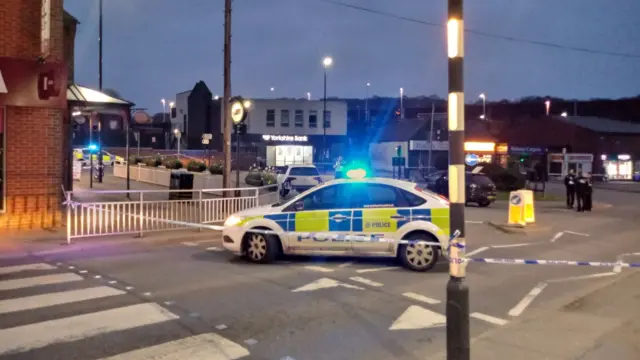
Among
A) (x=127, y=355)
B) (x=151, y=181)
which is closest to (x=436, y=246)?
(x=127, y=355)

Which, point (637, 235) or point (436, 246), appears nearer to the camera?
point (436, 246)

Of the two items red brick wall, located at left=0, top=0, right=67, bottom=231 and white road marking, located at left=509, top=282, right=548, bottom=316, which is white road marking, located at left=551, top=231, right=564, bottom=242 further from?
red brick wall, located at left=0, top=0, right=67, bottom=231

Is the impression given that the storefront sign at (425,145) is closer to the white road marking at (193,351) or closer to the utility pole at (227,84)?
the utility pole at (227,84)

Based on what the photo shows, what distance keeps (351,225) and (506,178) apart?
28.6 m

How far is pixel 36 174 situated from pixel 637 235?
630 inches

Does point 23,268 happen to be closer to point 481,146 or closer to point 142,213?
point 142,213

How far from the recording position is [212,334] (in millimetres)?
6707

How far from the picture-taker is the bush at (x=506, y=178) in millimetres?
37312

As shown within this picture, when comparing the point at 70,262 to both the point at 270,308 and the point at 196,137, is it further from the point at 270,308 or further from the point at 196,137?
the point at 196,137

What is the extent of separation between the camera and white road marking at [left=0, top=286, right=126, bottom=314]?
7.66 meters

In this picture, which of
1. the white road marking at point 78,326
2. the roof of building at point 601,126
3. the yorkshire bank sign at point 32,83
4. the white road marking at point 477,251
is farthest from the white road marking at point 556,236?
the roof of building at point 601,126

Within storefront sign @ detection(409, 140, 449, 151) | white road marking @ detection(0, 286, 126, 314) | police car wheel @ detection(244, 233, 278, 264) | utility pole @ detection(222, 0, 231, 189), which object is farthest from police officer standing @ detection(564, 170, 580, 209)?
storefront sign @ detection(409, 140, 449, 151)

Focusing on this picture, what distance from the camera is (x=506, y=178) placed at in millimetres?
37438

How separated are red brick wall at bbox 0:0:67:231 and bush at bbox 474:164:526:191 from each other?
28.0 metres
